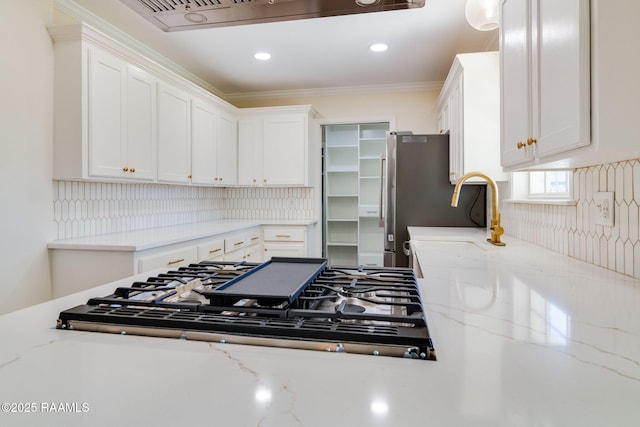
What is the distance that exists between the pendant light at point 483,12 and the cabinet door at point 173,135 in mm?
2371

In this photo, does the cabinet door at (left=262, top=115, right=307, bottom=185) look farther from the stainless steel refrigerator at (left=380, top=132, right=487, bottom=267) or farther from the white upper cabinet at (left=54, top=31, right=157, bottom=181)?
the white upper cabinet at (left=54, top=31, right=157, bottom=181)

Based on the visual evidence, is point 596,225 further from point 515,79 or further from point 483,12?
point 483,12

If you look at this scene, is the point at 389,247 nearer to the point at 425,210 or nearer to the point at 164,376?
the point at 425,210

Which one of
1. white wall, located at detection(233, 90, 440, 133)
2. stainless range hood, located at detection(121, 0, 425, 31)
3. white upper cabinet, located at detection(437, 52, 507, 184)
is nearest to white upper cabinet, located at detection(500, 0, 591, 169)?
stainless range hood, located at detection(121, 0, 425, 31)

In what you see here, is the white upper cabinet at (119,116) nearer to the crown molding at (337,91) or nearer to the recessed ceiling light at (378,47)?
the crown molding at (337,91)

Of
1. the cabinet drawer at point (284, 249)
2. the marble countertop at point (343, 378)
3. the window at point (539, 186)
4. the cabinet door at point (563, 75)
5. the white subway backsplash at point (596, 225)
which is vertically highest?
the cabinet door at point (563, 75)

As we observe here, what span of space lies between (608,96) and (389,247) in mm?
2365

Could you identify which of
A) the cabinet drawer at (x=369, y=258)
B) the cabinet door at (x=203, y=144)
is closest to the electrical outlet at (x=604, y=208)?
the cabinet door at (x=203, y=144)

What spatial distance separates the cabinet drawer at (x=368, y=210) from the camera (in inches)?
213

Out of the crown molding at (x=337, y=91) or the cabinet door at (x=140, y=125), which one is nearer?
the cabinet door at (x=140, y=125)

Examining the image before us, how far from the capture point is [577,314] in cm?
78

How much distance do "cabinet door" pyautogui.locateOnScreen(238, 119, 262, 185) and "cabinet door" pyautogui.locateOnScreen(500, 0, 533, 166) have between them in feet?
10.2

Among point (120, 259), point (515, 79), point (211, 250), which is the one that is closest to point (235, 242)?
point (211, 250)

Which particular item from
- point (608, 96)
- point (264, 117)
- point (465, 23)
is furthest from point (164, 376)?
point (264, 117)
